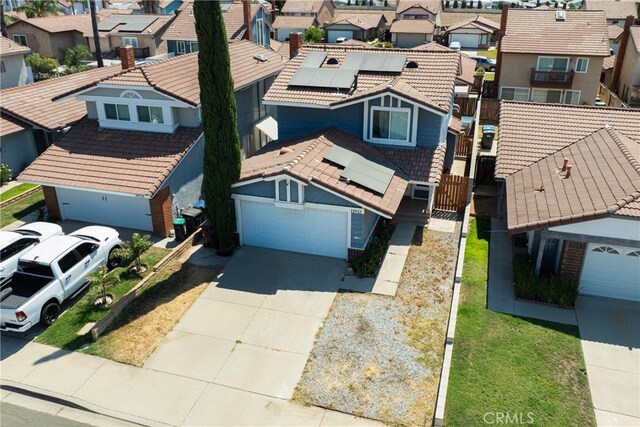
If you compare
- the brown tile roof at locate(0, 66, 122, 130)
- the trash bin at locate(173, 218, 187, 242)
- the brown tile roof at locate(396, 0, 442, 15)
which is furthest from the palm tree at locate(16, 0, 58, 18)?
the trash bin at locate(173, 218, 187, 242)

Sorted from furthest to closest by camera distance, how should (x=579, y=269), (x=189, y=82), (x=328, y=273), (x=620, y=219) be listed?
(x=189, y=82), (x=328, y=273), (x=579, y=269), (x=620, y=219)

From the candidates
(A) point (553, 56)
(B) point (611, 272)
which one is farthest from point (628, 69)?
(B) point (611, 272)

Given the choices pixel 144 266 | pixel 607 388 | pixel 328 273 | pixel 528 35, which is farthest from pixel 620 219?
pixel 528 35

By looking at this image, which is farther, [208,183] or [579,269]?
[208,183]

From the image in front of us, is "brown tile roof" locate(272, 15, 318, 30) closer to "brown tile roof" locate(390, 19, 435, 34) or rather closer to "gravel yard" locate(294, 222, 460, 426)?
"brown tile roof" locate(390, 19, 435, 34)

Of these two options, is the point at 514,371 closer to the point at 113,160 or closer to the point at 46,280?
the point at 46,280

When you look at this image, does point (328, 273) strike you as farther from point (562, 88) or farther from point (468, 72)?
point (562, 88)

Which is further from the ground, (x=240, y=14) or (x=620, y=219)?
(x=240, y=14)

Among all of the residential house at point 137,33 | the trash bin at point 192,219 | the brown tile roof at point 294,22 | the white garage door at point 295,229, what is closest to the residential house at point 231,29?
the residential house at point 137,33

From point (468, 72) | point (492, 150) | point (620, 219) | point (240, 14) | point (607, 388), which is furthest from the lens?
point (240, 14)

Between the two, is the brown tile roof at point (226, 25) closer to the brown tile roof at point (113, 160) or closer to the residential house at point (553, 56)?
the residential house at point (553, 56)
